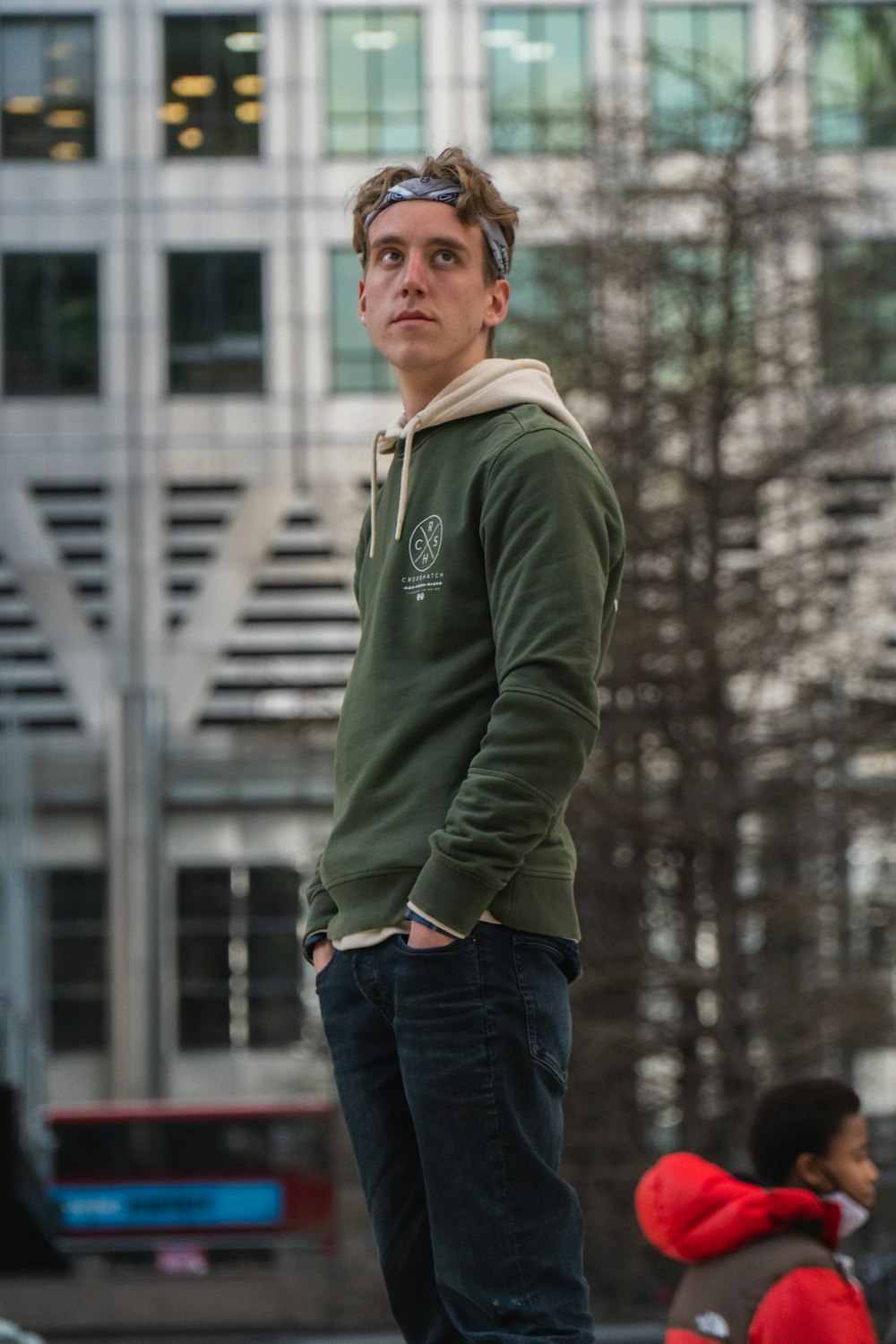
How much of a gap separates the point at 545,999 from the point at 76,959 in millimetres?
34381

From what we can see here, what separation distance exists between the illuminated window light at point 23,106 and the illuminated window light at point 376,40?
622 centimetres

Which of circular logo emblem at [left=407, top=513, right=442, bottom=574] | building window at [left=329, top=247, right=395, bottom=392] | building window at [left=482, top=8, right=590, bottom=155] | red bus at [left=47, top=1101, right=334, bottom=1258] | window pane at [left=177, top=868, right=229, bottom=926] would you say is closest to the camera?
circular logo emblem at [left=407, top=513, right=442, bottom=574]

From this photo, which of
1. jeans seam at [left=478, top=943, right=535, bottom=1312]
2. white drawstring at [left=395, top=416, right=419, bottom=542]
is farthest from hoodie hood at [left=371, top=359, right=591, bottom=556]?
jeans seam at [left=478, top=943, right=535, bottom=1312]

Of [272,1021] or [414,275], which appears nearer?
[414,275]

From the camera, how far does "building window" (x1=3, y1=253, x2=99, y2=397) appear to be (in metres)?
37.2

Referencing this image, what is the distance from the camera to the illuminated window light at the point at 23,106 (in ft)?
122

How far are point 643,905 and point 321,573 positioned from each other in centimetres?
2005

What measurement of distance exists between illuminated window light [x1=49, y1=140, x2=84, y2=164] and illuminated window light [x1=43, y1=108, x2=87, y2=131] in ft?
0.97

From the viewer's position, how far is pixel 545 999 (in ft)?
8.59

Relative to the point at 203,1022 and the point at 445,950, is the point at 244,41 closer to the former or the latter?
the point at 203,1022

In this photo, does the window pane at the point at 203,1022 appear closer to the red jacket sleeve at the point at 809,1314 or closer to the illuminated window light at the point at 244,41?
the illuminated window light at the point at 244,41

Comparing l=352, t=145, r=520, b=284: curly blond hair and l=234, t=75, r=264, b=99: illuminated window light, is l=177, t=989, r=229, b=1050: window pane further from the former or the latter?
l=352, t=145, r=520, b=284: curly blond hair

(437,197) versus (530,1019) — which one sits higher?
(437,197)

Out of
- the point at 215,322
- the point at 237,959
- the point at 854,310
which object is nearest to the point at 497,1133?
the point at 854,310
